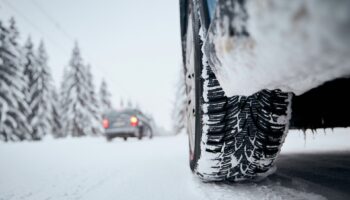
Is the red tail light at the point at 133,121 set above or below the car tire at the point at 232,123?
below

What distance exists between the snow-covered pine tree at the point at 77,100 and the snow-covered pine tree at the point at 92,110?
16cm

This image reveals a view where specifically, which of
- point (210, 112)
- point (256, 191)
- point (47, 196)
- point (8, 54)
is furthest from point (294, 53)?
point (8, 54)

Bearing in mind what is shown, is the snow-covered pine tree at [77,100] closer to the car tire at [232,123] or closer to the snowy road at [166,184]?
the snowy road at [166,184]

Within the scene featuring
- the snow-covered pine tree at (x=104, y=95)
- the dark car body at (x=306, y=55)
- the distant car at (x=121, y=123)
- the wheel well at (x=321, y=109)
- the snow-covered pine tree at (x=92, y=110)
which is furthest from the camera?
the snow-covered pine tree at (x=104, y=95)

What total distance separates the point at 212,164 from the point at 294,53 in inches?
37.5

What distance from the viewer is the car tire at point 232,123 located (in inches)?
48.1

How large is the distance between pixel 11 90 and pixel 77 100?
362 inches

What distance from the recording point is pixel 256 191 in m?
1.38

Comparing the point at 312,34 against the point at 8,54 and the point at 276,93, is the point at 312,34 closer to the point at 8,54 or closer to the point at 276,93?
the point at 276,93

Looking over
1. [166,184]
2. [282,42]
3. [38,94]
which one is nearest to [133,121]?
[166,184]

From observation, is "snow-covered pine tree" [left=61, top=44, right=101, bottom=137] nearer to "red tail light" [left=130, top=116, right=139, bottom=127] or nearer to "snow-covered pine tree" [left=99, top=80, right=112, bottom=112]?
"snow-covered pine tree" [left=99, top=80, right=112, bottom=112]

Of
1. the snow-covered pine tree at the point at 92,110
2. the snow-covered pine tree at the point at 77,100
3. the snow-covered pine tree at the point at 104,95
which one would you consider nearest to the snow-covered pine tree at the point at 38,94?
the snow-covered pine tree at the point at 77,100

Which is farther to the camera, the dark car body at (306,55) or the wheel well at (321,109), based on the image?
the wheel well at (321,109)

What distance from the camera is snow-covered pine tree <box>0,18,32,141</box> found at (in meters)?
16.6
